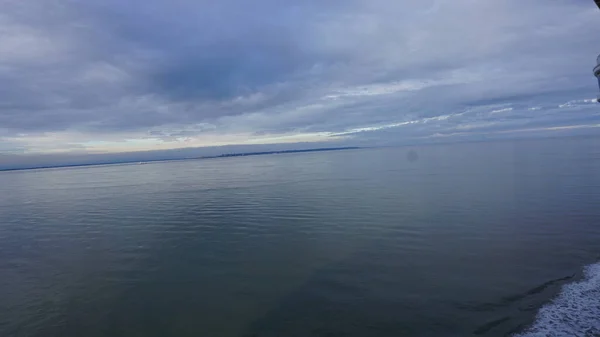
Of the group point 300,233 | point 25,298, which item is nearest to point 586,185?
point 300,233

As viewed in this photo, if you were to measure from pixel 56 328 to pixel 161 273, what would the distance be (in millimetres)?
5033

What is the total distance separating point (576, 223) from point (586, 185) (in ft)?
58.6

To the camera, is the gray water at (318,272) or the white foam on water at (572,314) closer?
the white foam on water at (572,314)

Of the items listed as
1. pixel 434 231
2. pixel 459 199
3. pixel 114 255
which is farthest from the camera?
pixel 459 199

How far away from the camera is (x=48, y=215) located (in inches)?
1423

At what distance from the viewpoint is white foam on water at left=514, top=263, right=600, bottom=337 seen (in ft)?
32.6

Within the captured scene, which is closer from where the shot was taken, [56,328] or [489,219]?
[56,328]

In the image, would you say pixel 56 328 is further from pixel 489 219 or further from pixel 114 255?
pixel 489 219

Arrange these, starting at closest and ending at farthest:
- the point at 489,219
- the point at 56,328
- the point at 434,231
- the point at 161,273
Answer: the point at 56,328
the point at 161,273
the point at 434,231
the point at 489,219

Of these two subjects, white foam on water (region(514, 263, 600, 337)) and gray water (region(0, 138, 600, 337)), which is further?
gray water (region(0, 138, 600, 337))

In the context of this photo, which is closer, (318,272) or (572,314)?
(572,314)

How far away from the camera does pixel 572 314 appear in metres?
10.8

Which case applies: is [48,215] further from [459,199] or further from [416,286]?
[459,199]

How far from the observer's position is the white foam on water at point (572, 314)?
9935mm
